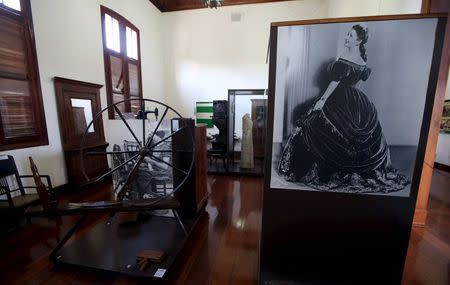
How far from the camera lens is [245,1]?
231 inches

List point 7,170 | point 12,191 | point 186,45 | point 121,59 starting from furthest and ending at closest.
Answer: point 186,45 < point 121,59 < point 7,170 < point 12,191

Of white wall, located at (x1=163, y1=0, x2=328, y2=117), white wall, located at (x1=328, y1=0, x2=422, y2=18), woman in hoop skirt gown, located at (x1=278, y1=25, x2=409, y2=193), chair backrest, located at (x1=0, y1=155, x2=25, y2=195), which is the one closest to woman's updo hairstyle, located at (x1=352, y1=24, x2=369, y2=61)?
woman in hoop skirt gown, located at (x1=278, y1=25, x2=409, y2=193)

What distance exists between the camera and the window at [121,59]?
458 cm

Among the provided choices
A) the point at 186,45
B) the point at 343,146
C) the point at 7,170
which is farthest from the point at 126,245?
the point at 186,45

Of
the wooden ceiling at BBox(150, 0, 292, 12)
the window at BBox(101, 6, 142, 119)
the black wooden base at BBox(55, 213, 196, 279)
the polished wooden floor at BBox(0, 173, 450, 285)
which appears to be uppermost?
the wooden ceiling at BBox(150, 0, 292, 12)

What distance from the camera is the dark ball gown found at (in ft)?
3.65

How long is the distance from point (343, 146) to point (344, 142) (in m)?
0.02

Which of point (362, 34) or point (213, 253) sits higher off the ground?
point (362, 34)

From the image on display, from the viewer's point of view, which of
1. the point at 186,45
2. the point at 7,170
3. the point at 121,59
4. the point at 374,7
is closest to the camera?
the point at 7,170

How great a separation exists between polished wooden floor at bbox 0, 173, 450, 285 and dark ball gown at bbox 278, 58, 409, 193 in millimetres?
1096

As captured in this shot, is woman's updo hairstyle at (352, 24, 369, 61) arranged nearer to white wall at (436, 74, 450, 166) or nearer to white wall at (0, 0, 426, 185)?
white wall at (0, 0, 426, 185)

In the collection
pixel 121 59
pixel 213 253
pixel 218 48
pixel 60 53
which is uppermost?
pixel 218 48

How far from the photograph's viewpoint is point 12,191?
7.97 ft

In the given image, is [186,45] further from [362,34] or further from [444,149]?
[444,149]
